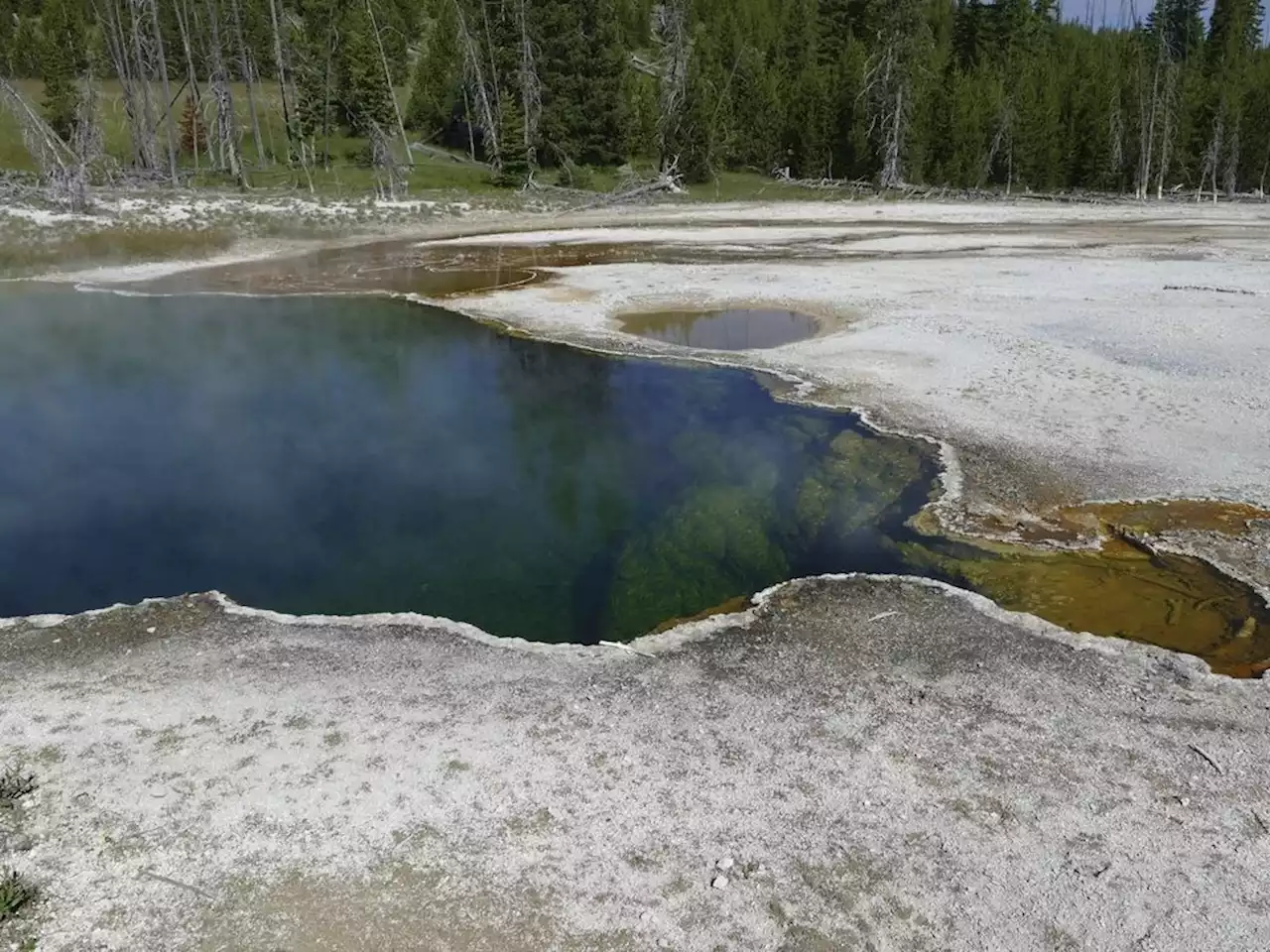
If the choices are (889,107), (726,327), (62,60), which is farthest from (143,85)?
(889,107)

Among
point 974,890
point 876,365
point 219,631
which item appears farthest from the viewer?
point 876,365

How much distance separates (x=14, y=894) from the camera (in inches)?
185

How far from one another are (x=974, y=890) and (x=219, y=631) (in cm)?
555

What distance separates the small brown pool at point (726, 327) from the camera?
1781cm

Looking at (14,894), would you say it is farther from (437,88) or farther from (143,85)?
(437,88)

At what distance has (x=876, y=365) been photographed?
48.9 ft

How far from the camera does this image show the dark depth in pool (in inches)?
346

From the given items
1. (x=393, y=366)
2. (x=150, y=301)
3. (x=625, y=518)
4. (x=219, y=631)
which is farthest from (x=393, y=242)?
(x=219, y=631)

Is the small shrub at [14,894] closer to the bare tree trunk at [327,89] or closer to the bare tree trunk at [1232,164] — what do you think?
the bare tree trunk at [327,89]

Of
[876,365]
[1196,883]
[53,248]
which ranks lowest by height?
[1196,883]

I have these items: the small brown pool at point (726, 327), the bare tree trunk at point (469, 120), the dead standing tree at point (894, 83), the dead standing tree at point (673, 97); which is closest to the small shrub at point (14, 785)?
the small brown pool at point (726, 327)

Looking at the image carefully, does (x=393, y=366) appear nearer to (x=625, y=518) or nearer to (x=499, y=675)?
(x=625, y=518)

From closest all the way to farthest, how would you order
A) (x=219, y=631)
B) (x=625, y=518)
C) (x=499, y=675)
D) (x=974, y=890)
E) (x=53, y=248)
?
(x=974, y=890), (x=499, y=675), (x=219, y=631), (x=625, y=518), (x=53, y=248)

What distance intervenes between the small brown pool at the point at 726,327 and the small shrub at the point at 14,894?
1367 cm
